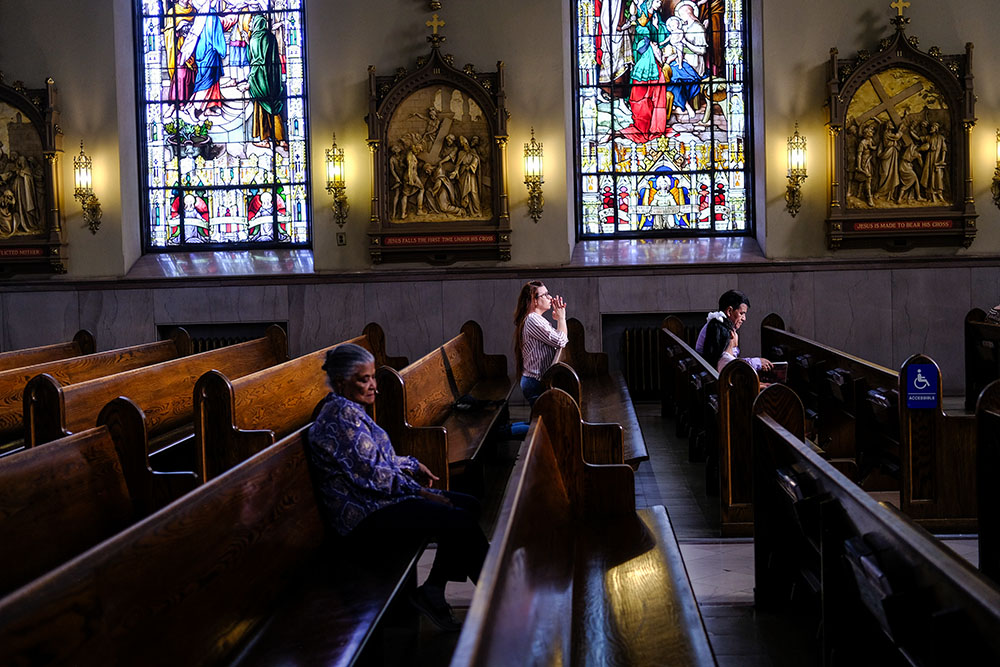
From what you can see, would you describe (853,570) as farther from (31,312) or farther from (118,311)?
(31,312)

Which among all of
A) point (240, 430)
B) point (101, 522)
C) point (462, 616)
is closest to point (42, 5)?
point (240, 430)

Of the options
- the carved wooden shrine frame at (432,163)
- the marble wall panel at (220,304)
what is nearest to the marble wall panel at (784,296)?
the carved wooden shrine frame at (432,163)

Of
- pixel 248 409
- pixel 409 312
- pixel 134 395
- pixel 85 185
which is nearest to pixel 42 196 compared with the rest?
pixel 85 185

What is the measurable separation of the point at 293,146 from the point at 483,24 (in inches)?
103

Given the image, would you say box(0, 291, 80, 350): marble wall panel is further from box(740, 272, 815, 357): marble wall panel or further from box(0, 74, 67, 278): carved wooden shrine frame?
box(740, 272, 815, 357): marble wall panel

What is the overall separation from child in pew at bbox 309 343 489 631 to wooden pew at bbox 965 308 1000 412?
5.85 m

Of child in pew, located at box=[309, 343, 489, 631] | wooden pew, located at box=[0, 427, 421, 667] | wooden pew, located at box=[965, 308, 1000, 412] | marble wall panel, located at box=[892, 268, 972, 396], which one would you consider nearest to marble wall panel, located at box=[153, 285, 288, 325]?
child in pew, located at box=[309, 343, 489, 631]

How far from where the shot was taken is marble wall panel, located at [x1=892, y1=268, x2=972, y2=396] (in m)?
9.10

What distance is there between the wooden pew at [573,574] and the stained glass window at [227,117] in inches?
286

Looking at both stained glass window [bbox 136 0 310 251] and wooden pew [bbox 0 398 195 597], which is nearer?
wooden pew [bbox 0 398 195 597]

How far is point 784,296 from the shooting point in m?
9.27

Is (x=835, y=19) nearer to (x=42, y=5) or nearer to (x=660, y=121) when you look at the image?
(x=660, y=121)

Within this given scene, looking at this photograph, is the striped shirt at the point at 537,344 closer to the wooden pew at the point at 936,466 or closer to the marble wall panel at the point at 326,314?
the wooden pew at the point at 936,466

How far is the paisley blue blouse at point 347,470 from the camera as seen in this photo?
336 cm
